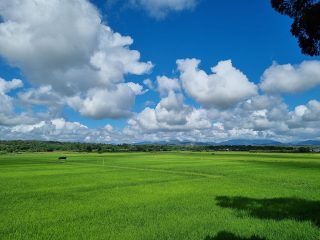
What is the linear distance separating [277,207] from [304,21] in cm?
1128

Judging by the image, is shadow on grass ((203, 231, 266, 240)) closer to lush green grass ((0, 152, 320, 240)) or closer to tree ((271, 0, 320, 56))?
lush green grass ((0, 152, 320, 240))

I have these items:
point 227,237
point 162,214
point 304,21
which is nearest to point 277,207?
point 162,214

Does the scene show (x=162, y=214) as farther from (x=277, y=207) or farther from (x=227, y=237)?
(x=277, y=207)

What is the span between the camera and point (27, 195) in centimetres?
2714

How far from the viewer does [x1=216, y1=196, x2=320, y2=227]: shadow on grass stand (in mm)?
18122

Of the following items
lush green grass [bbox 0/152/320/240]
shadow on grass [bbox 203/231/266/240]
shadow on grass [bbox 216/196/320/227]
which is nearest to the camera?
shadow on grass [bbox 203/231/266/240]

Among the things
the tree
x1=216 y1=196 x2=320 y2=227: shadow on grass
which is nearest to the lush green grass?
x1=216 y1=196 x2=320 y2=227: shadow on grass

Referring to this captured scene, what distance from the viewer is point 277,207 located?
2083 centimetres

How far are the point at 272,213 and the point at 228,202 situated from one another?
4335 millimetres

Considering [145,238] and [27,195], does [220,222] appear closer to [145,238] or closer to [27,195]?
[145,238]

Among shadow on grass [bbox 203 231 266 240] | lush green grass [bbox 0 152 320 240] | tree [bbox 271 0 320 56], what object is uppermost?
tree [bbox 271 0 320 56]

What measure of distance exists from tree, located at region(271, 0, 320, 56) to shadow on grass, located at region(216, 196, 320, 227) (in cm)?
831

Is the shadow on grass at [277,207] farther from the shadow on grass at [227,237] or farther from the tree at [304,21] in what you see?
the tree at [304,21]

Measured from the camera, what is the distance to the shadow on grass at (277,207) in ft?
59.5
